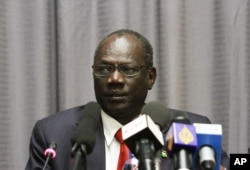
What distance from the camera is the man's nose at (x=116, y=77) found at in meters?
A: 1.66

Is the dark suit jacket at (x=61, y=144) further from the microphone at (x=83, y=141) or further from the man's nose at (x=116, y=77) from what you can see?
the microphone at (x=83, y=141)

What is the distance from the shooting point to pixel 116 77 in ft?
5.46

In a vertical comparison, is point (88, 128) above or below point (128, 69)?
below

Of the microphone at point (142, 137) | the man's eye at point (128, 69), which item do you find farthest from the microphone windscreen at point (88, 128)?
the man's eye at point (128, 69)

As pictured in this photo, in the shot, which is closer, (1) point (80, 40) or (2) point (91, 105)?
(2) point (91, 105)

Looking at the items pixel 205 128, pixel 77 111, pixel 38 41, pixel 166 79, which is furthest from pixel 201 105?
pixel 205 128

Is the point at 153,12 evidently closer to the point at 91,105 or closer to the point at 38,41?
the point at 38,41

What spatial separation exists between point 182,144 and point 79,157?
243mm

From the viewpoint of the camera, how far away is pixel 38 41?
7.50 feet

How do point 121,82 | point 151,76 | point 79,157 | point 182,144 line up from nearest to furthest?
point 182,144 < point 79,157 < point 121,82 < point 151,76

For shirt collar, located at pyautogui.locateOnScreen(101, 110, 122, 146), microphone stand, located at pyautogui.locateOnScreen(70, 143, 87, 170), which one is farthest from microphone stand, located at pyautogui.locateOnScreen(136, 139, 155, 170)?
shirt collar, located at pyautogui.locateOnScreen(101, 110, 122, 146)

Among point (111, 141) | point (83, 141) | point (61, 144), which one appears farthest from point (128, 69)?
point (83, 141)

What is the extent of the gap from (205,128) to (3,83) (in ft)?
4.99

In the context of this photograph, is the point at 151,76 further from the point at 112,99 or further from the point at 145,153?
the point at 145,153
